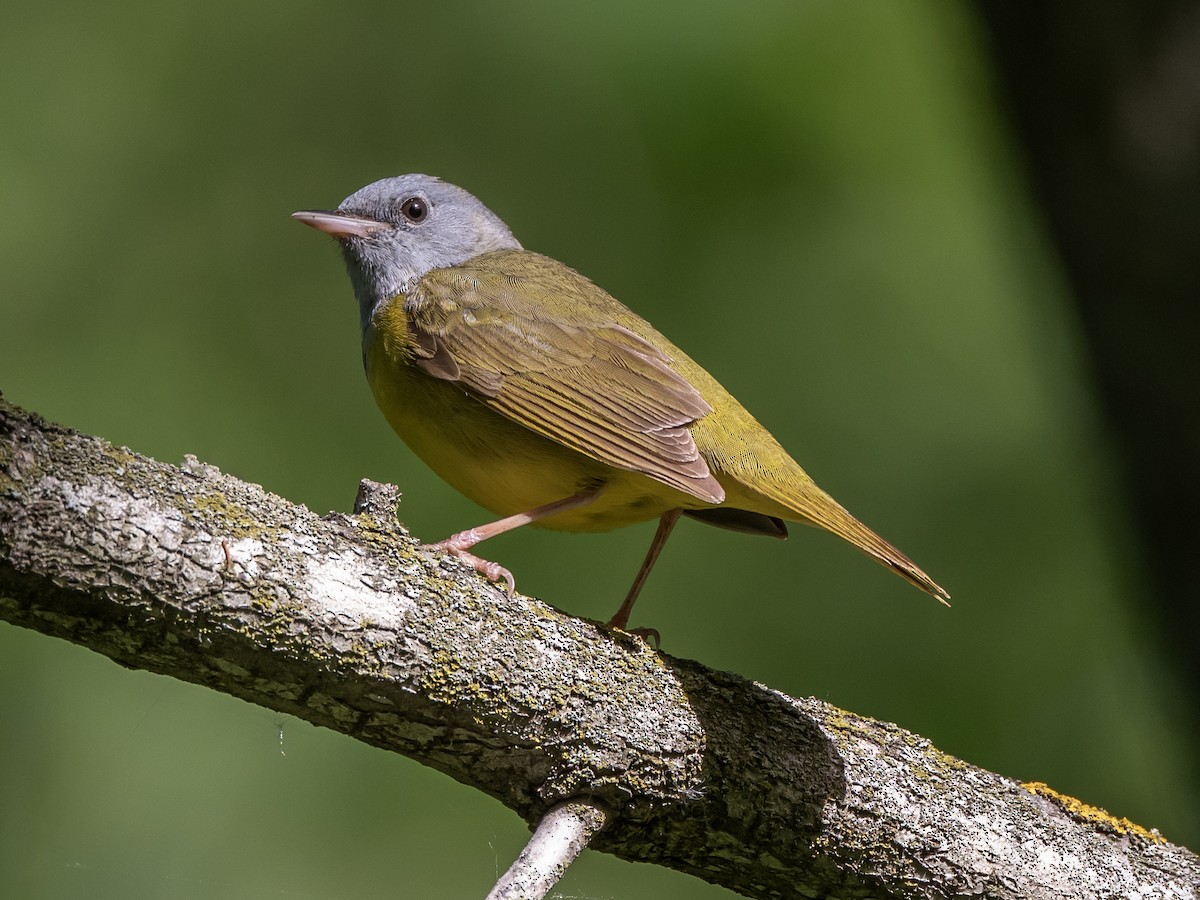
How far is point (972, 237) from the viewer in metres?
7.98

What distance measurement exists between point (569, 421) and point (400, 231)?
162cm

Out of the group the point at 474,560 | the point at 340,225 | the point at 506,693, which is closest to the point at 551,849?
the point at 506,693

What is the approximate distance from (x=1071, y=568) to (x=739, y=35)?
3956 mm

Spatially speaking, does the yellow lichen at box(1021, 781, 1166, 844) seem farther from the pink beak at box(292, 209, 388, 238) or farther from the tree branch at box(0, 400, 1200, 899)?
the pink beak at box(292, 209, 388, 238)

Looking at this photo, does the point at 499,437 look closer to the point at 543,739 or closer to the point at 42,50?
the point at 543,739

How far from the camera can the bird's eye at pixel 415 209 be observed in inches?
202

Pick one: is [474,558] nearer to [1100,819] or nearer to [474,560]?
[474,560]

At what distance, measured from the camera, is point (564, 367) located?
4102 mm

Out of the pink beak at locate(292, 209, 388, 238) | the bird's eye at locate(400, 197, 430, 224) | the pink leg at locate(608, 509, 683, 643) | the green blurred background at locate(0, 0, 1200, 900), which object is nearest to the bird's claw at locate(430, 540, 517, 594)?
the pink leg at locate(608, 509, 683, 643)

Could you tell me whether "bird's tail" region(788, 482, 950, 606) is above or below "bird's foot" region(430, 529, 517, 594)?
above

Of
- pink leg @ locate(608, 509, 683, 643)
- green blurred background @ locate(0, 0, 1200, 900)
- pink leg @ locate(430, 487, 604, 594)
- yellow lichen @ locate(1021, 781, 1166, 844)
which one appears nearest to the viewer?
yellow lichen @ locate(1021, 781, 1166, 844)

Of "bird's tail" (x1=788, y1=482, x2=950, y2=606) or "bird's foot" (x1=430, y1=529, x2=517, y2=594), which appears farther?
"bird's tail" (x1=788, y1=482, x2=950, y2=606)

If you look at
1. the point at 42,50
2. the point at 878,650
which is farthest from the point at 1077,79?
the point at 42,50

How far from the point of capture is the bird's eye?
5.14 meters
